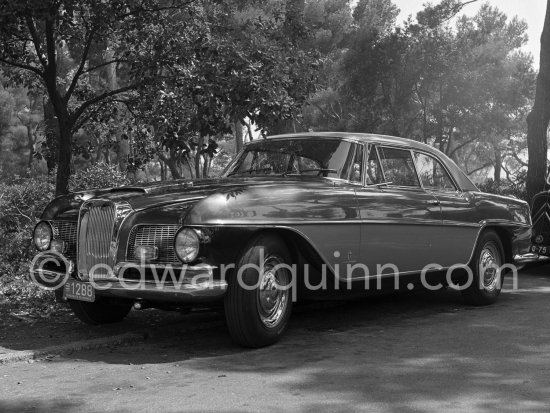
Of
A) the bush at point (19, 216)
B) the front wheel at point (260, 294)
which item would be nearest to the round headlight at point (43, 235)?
the front wheel at point (260, 294)

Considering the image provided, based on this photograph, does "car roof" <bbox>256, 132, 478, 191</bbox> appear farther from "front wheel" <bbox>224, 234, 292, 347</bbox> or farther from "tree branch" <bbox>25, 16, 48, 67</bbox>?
"tree branch" <bbox>25, 16, 48, 67</bbox>

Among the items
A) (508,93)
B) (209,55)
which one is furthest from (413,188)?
(508,93)

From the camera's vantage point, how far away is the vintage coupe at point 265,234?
18.0 feet

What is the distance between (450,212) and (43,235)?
4.24m

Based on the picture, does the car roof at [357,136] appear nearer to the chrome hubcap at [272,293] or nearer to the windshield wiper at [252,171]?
the windshield wiper at [252,171]

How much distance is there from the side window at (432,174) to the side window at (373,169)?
75 centimetres

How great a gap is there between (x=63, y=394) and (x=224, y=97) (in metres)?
4.07

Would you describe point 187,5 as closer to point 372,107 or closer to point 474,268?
point 474,268

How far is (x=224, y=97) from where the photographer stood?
25.6ft

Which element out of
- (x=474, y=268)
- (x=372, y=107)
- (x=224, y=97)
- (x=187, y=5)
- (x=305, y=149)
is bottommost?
(x=474, y=268)

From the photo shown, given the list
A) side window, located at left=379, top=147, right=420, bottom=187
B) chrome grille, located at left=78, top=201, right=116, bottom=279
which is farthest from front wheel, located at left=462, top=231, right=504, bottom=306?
chrome grille, located at left=78, top=201, right=116, bottom=279

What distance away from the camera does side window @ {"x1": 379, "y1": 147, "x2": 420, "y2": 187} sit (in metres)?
7.26

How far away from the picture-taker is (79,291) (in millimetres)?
5773

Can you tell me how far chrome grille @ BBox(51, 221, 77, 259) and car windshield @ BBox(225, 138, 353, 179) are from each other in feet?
5.91
